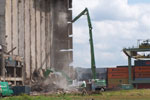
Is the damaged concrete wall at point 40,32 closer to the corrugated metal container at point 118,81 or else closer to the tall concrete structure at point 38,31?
the tall concrete structure at point 38,31

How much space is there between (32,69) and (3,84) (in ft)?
113

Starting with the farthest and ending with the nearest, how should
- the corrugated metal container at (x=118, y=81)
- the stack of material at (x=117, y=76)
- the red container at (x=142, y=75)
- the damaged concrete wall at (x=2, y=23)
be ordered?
the corrugated metal container at (x=118, y=81) → the stack of material at (x=117, y=76) → the red container at (x=142, y=75) → the damaged concrete wall at (x=2, y=23)

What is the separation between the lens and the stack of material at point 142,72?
109m

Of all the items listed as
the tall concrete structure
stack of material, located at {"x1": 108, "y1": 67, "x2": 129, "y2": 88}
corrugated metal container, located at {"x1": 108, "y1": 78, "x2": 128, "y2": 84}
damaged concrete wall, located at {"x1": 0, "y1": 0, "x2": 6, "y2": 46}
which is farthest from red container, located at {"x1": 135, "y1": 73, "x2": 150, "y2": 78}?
damaged concrete wall, located at {"x1": 0, "y1": 0, "x2": 6, "y2": 46}

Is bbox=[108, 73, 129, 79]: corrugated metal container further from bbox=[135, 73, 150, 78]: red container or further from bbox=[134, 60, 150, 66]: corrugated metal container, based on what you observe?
bbox=[134, 60, 150, 66]: corrugated metal container

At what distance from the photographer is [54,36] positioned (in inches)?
3834

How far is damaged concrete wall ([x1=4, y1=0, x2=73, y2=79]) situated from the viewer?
7800 centimetres

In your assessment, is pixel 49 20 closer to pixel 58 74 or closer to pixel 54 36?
pixel 54 36

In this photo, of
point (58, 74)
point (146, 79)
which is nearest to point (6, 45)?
point (58, 74)

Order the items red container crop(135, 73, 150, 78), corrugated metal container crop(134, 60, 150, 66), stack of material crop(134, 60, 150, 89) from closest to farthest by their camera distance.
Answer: stack of material crop(134, 60, 150, 89) < red container crop(135, 73, 150, 78) < corrugated metal container crop(134, 60, 150, 66)

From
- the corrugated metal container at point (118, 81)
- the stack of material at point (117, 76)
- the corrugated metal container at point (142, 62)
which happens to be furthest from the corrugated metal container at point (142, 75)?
the corrugated metal container at point (118, 81)

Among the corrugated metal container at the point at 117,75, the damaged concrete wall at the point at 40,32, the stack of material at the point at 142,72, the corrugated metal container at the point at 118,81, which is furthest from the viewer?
the corrugated metal container at the point at 118,81

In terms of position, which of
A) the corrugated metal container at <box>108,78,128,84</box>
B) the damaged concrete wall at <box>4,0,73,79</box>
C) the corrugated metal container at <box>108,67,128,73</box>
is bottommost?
the corrugated metal container at <box>108,78,128,84</box>

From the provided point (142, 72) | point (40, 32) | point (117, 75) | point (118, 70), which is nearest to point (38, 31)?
point (40, 32)
